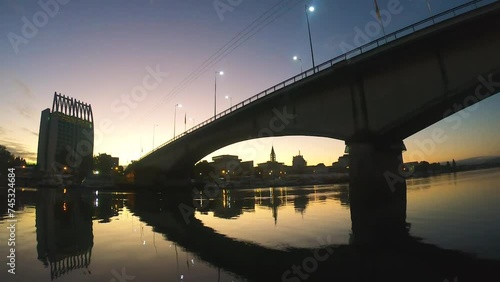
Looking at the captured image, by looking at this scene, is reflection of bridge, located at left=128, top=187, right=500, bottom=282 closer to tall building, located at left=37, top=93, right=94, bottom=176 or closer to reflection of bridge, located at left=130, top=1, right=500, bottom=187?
reflection of bridge, located at left=130, top=1, right=500, bottom=187

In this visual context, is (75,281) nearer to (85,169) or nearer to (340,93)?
(340,93)

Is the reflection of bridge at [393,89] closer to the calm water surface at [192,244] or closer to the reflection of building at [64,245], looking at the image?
the calm water surface at [192,244]

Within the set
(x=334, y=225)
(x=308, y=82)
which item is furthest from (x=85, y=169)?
(x=334, y=225)

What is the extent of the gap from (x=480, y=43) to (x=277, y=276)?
23.8 metres

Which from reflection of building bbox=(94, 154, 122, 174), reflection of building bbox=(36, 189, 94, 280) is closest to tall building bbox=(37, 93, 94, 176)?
reflection of building bbox=(94, 154, 122, 174)

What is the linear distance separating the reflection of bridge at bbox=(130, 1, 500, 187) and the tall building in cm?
13290

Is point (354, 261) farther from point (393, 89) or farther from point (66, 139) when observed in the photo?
point (66, 139)

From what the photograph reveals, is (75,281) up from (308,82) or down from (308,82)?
down

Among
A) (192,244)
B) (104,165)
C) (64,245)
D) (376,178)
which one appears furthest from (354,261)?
(104,165)

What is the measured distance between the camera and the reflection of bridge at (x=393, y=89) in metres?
20.9

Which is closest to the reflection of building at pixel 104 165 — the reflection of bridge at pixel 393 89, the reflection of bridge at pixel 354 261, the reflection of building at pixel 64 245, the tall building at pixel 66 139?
the tall building at pixel 66 139

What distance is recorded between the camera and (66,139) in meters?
166

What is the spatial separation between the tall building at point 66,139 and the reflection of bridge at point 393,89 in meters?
133

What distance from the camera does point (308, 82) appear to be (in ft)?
102
